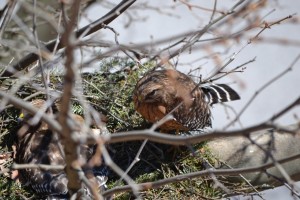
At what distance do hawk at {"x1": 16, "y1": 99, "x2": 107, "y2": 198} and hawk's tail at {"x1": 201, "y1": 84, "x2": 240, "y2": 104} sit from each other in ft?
4.26

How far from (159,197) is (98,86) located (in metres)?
1.27

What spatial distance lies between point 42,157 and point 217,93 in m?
1.83

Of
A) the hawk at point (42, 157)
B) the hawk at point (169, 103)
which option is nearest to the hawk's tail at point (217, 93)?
the hawk at point (169, 103)

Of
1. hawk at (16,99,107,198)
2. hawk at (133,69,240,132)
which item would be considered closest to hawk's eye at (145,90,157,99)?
hawk at (133,69,240,132)

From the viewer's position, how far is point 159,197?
438cm

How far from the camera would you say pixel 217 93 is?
543 centimetres

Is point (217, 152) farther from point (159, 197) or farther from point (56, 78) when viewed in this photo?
point (56, 78)

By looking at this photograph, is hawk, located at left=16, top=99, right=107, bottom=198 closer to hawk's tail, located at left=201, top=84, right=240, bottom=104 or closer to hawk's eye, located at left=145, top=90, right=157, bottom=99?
hawk's eye, located at left=145, top=90, right=157, bottom=99

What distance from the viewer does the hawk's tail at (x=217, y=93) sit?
5.41m

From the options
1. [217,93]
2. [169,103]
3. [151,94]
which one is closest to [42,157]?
[151,94]

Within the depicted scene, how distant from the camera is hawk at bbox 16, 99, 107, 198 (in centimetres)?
427

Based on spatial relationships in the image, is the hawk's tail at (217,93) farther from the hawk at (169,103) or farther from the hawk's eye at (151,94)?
the hawk's eye at (151,94)

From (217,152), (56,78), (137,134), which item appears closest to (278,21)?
(217,152)

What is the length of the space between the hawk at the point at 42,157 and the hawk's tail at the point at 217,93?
130 centimetres
